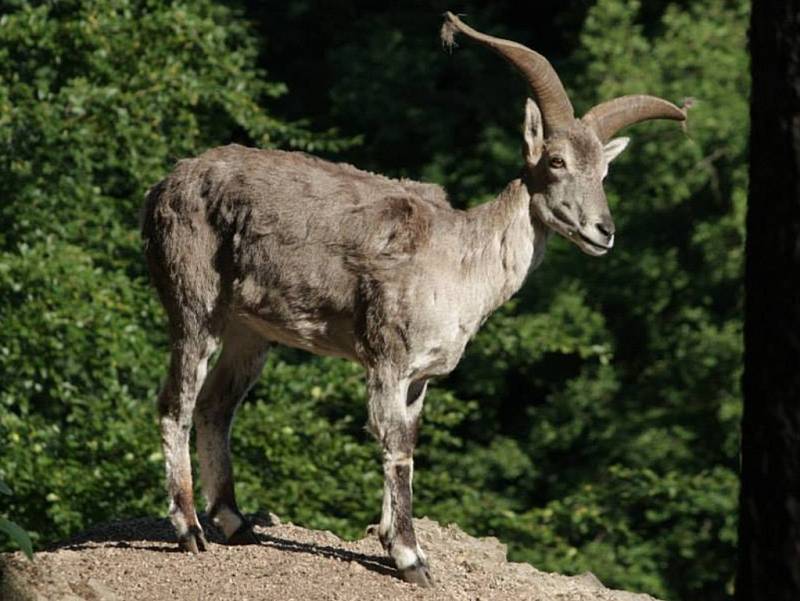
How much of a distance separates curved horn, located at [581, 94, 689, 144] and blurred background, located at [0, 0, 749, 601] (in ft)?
11.8

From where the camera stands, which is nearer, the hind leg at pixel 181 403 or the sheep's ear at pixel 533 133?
the sheep's ear at pixel 533 133

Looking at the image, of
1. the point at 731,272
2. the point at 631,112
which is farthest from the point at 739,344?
the point at 631,112

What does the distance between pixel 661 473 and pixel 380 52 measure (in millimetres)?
5697

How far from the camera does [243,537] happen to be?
917 cm

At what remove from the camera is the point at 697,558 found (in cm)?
1878

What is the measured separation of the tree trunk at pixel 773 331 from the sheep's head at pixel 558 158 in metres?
3.67

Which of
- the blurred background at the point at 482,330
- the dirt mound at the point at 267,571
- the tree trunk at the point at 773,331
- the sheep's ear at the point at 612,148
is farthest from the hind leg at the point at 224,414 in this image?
the tree trunk at the point at 773,331

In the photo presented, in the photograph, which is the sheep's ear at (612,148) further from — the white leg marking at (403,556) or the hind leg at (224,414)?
the white leg marking at (403,556)

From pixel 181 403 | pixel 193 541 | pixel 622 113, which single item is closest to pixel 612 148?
pixel 622 113

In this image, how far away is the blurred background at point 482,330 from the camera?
13859mm

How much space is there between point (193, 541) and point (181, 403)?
75 centimetres

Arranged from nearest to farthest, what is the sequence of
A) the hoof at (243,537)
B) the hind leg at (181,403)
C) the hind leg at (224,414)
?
1. the hind leg at (181,403)
2. the hoof at (243,537)
3. the hind leg at (224,414)

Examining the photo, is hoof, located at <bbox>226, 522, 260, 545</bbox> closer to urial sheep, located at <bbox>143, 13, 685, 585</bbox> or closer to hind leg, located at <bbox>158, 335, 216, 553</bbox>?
urial sheep, located at <bbox>143, 13, 685, 585</bbox>

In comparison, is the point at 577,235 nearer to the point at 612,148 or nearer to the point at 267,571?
the point at 612,148
